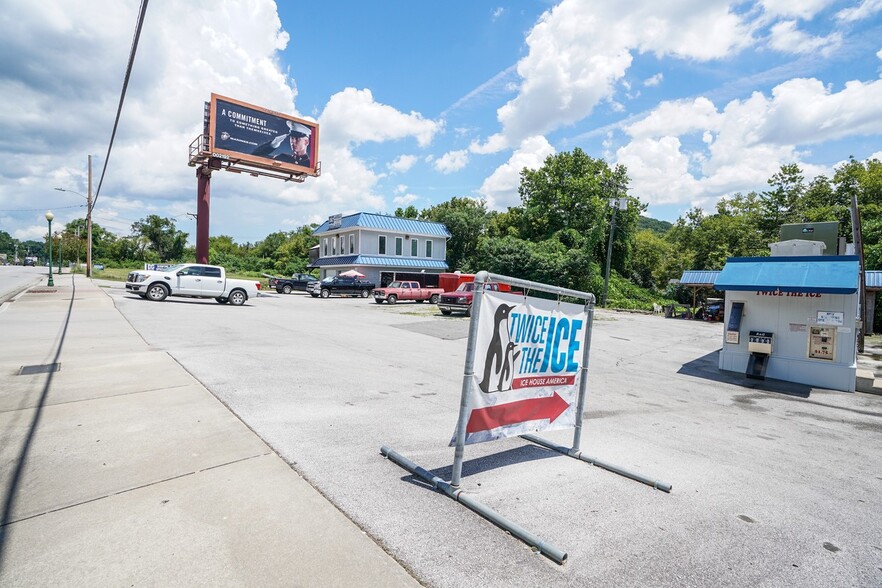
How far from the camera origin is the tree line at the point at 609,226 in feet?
121

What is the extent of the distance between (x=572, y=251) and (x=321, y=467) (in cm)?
3576

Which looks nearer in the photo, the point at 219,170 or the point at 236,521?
the point at 236,521

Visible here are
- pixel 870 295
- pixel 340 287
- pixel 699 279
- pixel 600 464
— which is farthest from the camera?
pixel 340 287

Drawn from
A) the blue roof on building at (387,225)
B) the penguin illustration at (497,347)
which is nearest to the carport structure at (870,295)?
the penguin illustration at (497,347)

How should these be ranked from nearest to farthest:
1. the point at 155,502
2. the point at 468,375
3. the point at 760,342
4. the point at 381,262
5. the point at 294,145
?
1. the point at 155,502
2. the point at 468,375
3. the point at 760,342
4. the point at 294,145
5. the point at 381,262

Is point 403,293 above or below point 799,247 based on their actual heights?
below

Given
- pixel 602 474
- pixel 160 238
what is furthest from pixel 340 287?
pixel 160 238

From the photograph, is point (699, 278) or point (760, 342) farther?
point (699, 278)

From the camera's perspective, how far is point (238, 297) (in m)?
21.1

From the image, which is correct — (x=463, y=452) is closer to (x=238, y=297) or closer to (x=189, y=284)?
(x=189, y=284)

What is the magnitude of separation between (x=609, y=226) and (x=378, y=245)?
72.8 feet

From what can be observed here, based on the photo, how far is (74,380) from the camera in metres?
6.10

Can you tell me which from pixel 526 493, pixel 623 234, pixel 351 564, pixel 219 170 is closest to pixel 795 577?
pixel 526 493

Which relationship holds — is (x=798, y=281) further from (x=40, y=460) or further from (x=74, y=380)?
(x=74, y=380)
